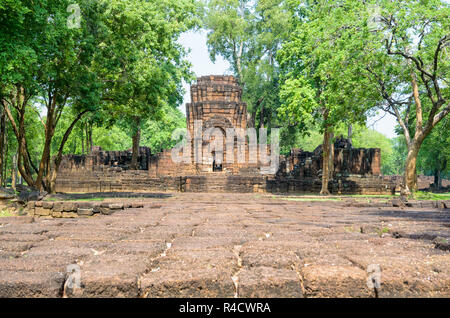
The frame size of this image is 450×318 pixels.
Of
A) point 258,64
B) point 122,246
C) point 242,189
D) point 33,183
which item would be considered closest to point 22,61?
point 33,183

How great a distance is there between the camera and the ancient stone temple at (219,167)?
20656mm

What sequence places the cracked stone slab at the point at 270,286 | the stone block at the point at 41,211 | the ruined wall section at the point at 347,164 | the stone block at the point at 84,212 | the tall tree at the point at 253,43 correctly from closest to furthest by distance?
the cracked stone slab at the point at 270,286 → the stone block at the point at 84,212 → the stone block at the point at 41,211 → the ruined wall section at the point at 347,164 → the tall tree at the point at 253,43

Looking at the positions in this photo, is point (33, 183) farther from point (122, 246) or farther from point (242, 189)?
point (122, 246)

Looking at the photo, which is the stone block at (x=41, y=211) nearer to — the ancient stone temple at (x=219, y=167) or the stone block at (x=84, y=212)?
the stone block at (x=84, y=212)

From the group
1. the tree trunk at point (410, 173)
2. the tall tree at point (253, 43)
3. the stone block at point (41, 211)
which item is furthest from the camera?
the tall tree at point (253, 43)

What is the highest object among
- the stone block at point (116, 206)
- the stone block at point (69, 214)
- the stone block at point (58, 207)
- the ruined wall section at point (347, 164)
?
the ruined wall section at point (347, 164)

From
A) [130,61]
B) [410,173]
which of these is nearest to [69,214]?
[130,61]

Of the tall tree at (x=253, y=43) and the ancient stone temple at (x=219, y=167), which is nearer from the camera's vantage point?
the ancient stone temple at (x=219, y=167)

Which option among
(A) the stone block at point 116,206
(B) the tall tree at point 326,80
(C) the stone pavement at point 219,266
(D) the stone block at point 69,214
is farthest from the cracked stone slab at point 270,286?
(B) the tall tree at point 326,80

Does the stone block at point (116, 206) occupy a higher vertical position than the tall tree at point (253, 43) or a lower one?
lower

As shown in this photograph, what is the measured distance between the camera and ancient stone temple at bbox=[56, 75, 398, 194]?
813 inches

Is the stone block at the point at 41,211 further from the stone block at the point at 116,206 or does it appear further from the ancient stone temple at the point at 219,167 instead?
the ancient stone temple at the point at 219,167
